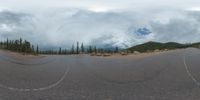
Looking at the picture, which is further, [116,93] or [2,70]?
[2,70]

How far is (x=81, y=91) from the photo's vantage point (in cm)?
2673

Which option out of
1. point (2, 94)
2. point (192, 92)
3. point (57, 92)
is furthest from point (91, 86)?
point (2, 94)

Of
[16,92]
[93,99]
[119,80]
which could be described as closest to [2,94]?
[16,92]

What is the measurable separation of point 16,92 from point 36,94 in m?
0.94

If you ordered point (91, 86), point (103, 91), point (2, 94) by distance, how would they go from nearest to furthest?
point (2, 94) → point (103, 91) → point (91, 86)

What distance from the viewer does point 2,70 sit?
36781 millimetres

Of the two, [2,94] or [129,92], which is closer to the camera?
[2,94]

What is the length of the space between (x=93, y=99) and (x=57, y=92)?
10.5 ft

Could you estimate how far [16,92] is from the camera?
76.5ft

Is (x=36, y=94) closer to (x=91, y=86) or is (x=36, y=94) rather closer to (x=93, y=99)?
(x=93, y=99)

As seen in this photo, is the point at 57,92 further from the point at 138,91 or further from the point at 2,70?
the point at 2,70

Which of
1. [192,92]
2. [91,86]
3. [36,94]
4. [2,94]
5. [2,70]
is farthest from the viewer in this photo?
[2,70]

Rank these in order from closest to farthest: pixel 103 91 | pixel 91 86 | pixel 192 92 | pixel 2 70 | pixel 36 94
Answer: pixel 36 94, pixel 192 92, pixel 103 91, pixel 91 86, pixel 2 70

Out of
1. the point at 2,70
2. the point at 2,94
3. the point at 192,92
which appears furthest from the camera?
the point at 2,70
